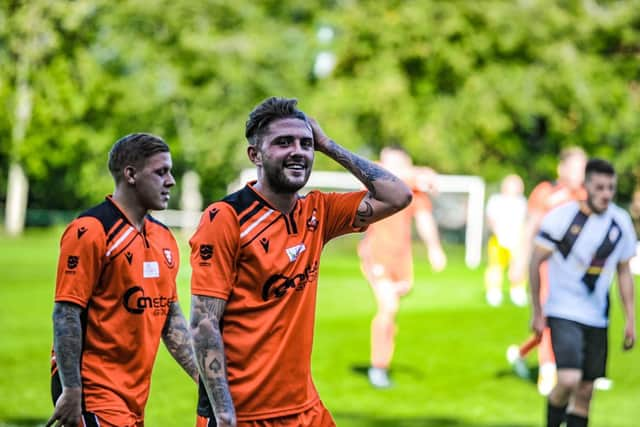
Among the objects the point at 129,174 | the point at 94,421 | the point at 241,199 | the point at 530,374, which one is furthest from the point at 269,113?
the point at 530,374

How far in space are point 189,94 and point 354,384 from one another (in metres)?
39.4

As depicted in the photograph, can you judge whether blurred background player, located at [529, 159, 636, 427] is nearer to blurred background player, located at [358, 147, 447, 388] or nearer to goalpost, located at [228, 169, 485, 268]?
blurred background player, located at [358, 147, 447, 388]

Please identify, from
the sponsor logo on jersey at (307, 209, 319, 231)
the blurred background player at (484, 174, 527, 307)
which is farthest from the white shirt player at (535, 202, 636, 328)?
the blurred background player at (484, 174, 527, 307)

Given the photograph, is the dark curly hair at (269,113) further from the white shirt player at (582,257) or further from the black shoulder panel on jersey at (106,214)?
the white shirt player at (582,257)

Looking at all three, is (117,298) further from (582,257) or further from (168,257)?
(582,257)

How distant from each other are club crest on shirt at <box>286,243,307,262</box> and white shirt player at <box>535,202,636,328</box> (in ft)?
Answer: 12.3

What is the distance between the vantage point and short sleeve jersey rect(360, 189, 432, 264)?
37.2 ft

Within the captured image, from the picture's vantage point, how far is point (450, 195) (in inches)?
1633

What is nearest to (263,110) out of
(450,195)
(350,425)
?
(350,425)

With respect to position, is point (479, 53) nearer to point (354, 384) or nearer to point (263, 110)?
point (354, 384)

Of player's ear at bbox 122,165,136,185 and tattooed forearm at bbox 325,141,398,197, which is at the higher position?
tattooed forearm at bbox 325,141,398,197

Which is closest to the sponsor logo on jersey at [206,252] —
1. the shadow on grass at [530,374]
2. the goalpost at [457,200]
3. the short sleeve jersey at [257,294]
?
the short sleeve jersey at [257,294]

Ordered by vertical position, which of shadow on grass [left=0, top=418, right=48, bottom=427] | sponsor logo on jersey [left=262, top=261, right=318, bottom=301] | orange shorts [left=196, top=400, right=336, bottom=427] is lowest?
shadow on grass [left=0, top=418, right=48, bottom=427]

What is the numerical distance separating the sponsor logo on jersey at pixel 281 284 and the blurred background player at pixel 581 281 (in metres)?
3.61
